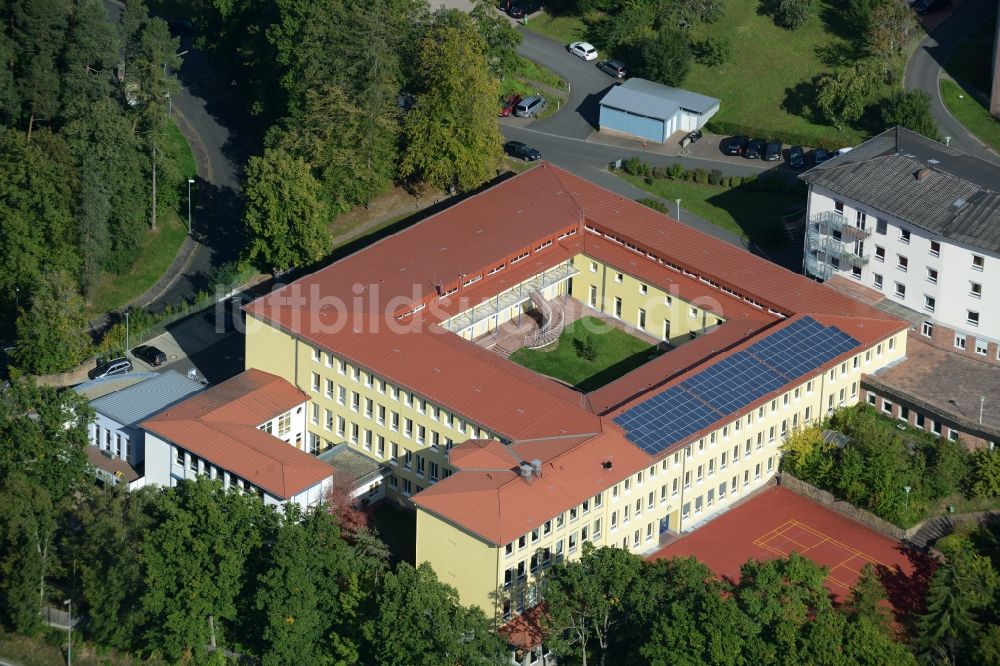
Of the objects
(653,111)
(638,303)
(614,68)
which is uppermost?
(614,68)

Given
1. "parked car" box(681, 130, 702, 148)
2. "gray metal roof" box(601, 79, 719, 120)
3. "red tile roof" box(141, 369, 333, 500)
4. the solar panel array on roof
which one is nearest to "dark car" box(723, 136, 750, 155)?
"parked car" box(681, 130, 702, 148)

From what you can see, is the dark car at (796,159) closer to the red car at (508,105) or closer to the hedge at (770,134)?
the hedge at (770,134)

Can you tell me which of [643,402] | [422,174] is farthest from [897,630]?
[422,174]

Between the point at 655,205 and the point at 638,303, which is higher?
the point at 655,205

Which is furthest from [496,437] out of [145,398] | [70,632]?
[70,632]

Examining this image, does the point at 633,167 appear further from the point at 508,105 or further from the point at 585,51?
the point at 585,51

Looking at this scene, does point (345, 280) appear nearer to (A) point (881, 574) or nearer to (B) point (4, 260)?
(B) point (4, 260)

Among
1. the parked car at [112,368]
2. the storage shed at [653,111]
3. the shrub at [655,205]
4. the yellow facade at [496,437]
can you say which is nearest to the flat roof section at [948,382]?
the yellow facade at [496,437]
